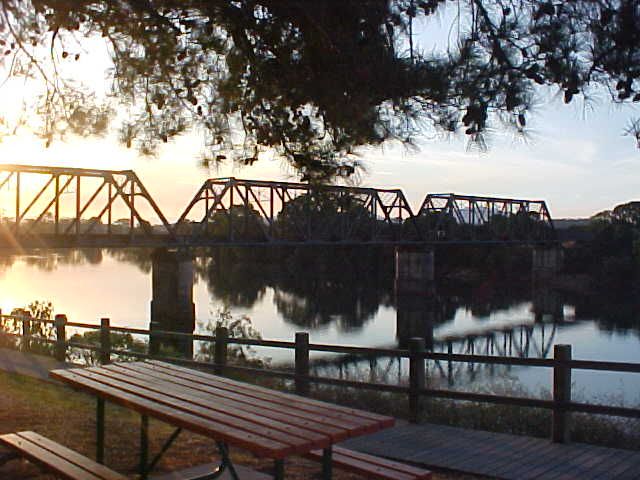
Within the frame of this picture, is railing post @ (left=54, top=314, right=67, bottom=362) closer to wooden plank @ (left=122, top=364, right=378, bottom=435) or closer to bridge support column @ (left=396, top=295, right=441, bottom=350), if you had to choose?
wooden plank @ (left=122, top=364, right=378, bottom=435)

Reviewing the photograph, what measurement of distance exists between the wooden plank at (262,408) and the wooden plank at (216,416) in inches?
6.2

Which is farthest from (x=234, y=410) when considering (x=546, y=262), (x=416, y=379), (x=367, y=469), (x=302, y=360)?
(x=546, y=262)

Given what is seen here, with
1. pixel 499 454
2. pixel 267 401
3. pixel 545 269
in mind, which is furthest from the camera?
pixel 545 269

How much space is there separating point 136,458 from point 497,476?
3.17 meters

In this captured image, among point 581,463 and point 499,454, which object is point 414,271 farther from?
point 581,463

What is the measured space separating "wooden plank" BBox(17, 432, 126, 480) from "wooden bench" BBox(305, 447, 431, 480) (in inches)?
53.0

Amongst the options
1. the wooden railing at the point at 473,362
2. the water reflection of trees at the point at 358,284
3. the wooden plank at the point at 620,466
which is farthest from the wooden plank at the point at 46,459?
the water reflection of trees at the point at 358,284

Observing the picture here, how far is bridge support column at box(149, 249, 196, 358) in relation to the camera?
36.8 m

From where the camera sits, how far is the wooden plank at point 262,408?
4.18 m

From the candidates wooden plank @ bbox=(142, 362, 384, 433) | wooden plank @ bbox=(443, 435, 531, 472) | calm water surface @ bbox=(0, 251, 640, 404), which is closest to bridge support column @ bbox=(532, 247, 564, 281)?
calm water surface @ bbox=(0, 251, 640, 404)

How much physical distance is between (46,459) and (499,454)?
13.5 feet

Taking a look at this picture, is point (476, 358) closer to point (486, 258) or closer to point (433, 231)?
point (433, 231)

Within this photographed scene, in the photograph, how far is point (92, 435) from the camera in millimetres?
7441

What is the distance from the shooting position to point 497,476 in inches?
251
